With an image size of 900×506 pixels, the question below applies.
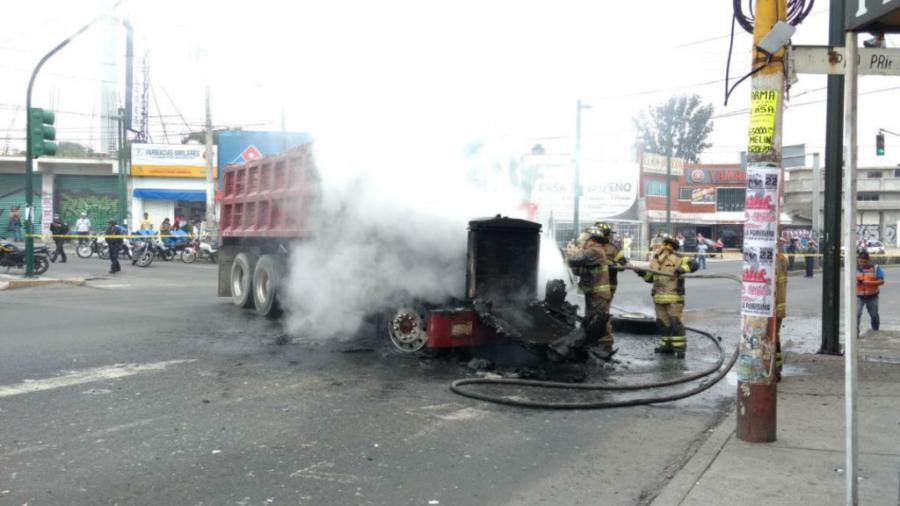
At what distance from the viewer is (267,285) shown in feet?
38.2

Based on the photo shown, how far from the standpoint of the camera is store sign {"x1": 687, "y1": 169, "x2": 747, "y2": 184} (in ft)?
166

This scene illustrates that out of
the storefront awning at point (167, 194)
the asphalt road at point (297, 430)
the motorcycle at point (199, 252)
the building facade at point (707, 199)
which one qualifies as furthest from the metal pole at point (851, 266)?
the building facade at point (707, 199)

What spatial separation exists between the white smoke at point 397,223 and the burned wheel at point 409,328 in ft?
0.57

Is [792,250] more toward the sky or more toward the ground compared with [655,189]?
more toward the ground

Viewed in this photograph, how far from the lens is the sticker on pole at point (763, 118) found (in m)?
5.00

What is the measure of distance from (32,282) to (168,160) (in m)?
19.8

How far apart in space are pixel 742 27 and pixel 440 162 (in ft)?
12.3

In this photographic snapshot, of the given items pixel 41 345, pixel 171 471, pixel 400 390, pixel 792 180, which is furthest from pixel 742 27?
pixel 792 180

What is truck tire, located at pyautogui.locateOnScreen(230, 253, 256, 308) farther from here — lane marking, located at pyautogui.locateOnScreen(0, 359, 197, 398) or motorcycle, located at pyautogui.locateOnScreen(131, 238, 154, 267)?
motorcycle, located at pyautogui.locateOnScreen(131, 238, 154, 267)

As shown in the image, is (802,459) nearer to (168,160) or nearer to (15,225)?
(15,225)

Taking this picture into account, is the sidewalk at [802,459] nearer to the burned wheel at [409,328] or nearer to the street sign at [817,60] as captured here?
the street sign at [817,60]

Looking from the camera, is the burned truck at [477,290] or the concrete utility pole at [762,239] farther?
the burned truck at [477,290]

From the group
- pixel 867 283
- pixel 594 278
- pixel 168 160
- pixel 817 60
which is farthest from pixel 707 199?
pixel 817 60

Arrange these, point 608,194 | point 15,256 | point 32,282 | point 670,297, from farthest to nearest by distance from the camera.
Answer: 1. point 608,194
2. point 15,256
3. point 32,282
4. point 670,297
